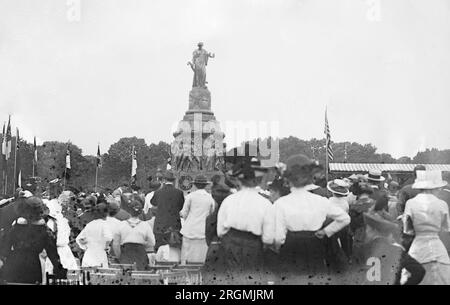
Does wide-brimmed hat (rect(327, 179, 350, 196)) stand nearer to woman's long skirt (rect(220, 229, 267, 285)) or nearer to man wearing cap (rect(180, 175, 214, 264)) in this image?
man wearing cap (rect(180, 175, 214, 264))

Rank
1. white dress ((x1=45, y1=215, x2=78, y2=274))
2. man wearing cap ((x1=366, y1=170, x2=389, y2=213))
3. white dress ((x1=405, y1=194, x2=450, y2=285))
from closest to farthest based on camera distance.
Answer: white dress ((x1=405, y1=194, x2=450, y2=285))
man wearing cap ((x1=366, y1=170, x2=389, y2=213))
white dress ((x1=45, y1=215, x2=78, y2=274))

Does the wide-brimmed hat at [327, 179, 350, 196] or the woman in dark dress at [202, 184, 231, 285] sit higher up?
the wide-brimmed hat at [327, 179, 350, 196]

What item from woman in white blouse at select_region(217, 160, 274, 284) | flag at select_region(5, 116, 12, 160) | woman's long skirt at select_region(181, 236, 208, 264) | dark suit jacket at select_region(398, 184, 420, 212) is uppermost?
flag at select_region(5, 116, 12, 160)

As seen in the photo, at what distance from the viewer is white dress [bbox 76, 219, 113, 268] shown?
27.2ft

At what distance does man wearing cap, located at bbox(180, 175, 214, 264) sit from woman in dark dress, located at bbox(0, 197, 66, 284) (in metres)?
2.28

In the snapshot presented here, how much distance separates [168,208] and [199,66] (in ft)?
67.5

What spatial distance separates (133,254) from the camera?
27.8 feet

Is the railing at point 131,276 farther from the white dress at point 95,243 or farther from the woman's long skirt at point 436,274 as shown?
the woman's long skirt at point 436,274

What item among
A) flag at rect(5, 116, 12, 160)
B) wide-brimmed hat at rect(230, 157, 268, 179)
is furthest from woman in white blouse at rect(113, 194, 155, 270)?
flag at rect(5, 116, 12, 160)

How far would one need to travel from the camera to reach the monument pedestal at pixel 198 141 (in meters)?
27.4

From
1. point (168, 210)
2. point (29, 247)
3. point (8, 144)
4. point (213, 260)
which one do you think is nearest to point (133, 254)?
point (168, 210)

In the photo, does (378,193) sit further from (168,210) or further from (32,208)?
(32,208)

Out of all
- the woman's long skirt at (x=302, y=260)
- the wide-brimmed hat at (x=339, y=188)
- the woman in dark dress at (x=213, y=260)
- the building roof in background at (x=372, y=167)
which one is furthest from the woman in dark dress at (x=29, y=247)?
the building roof in background at (x=372, y=167)
